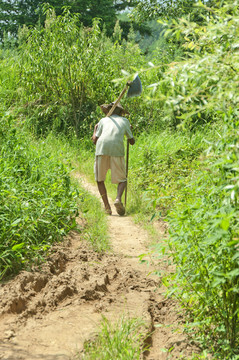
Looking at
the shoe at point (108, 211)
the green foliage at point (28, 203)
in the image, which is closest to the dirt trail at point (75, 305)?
the green foliage at point (28, 203)

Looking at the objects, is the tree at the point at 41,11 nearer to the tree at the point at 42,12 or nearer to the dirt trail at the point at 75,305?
the tree at the point at 42,12

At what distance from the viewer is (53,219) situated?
5.72 metres

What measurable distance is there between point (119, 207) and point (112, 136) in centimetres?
117

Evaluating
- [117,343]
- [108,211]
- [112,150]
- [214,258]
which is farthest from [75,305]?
[112,150]

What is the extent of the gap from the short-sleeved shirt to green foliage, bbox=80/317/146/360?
4.40 m

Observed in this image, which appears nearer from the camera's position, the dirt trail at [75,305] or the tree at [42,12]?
the dirt trail at [75,305]

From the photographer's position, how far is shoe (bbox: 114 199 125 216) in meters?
7.74

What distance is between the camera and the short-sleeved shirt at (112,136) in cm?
793

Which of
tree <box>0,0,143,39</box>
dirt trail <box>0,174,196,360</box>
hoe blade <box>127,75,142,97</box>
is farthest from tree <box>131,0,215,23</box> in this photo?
tree <box>0,0,143,39</box>

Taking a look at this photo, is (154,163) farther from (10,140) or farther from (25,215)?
(25,215)

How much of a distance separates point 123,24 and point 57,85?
19.5m

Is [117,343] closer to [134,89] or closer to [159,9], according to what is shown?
[134,89]

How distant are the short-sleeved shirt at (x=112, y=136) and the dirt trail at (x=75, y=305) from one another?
101 inches

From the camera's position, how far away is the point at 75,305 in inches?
167
